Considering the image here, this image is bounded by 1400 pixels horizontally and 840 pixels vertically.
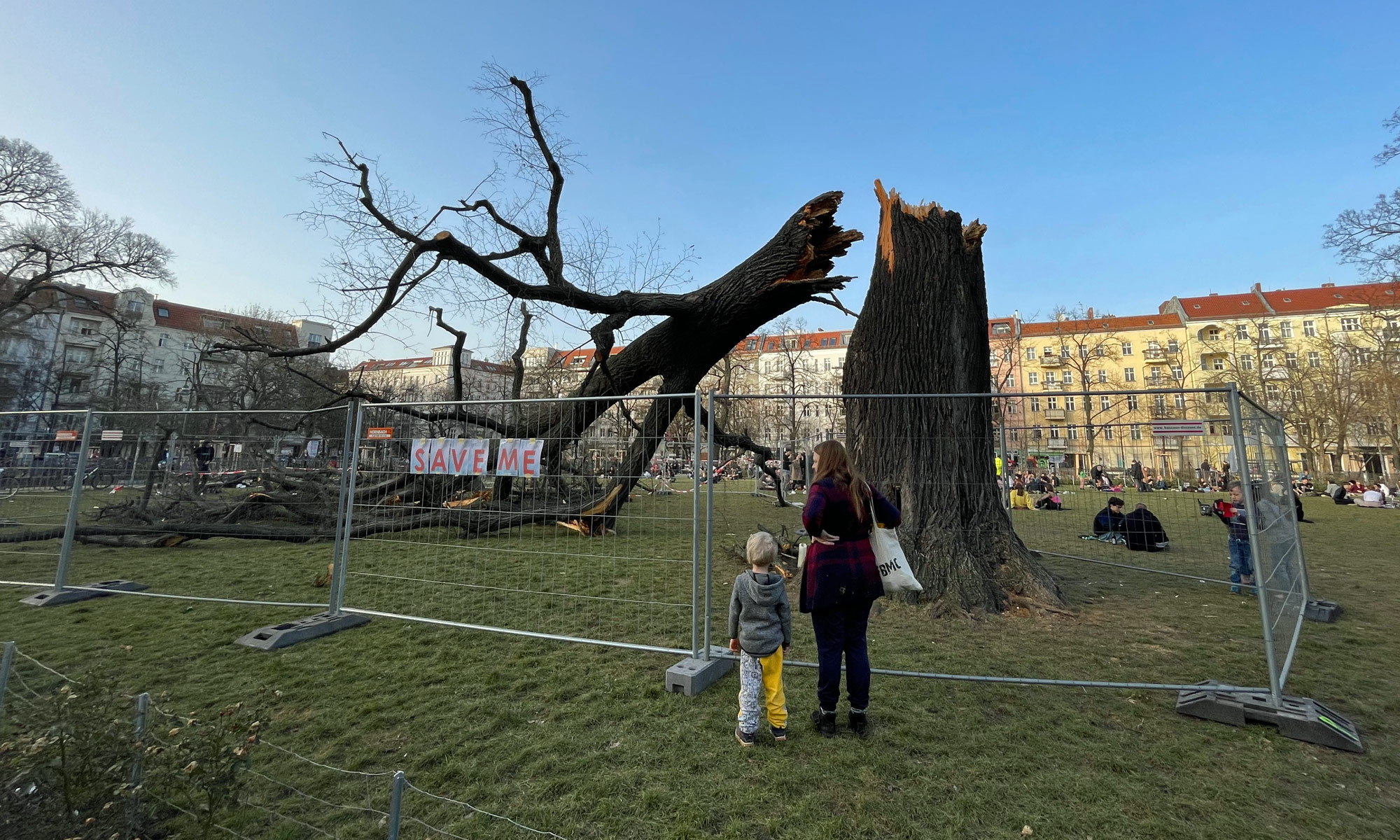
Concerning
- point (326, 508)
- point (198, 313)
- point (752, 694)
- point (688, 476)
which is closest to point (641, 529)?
point (688, 476)

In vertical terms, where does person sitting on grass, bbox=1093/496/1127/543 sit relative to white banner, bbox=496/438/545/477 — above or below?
below

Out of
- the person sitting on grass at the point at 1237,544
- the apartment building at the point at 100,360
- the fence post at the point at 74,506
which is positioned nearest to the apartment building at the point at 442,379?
the apartment building at the point at 100,360

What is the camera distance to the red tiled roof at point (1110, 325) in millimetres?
59031

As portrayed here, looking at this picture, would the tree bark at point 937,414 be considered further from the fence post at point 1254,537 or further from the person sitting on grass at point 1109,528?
the person sitting on grass at point 1109,528

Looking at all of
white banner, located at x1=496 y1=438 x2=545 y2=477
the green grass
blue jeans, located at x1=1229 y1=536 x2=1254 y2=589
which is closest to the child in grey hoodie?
the green grass

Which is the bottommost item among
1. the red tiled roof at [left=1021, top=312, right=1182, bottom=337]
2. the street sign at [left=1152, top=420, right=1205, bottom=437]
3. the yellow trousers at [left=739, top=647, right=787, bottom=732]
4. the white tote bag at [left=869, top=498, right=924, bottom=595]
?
the yellow trousers at [left=739, top=647, right=787, bottom=732]

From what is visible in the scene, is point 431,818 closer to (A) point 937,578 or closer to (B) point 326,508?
(A) point 937,578

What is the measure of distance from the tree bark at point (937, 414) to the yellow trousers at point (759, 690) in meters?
3.19

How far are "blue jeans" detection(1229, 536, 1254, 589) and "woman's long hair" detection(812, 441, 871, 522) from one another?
7.62 meters

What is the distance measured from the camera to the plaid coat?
10.8ft

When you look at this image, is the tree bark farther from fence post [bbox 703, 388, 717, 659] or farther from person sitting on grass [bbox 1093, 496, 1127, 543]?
person sitting on grass [bbox 1093, 496, 1127, 543]

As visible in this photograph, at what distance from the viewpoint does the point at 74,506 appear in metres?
6.54

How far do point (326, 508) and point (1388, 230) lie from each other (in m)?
25.5

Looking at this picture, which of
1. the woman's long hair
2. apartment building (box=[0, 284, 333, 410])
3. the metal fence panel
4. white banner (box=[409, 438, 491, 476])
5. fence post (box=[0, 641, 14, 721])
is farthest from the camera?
apartment building (box=[0, 284, 333, 410])
